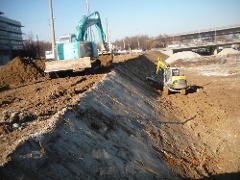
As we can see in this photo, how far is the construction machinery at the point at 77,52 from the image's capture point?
15.0m

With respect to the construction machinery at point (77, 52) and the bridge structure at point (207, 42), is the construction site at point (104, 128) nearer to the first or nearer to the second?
the construction machinery at point (77, 52)

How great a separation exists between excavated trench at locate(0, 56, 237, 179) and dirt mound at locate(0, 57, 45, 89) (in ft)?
23.2

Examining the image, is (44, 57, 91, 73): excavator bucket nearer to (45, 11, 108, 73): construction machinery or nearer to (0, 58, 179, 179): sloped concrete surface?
(45, 11, 108, 73): construction machinery

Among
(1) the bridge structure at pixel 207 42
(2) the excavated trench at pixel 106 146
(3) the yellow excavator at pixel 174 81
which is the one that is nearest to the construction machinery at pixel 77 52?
(2) the excavated trench at pixel 106 146

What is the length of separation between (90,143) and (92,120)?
1.60 metres

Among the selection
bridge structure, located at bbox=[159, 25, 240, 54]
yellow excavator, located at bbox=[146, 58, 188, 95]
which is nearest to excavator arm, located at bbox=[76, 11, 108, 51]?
yellow excavator, located at bbox=[146, 58, 188, 95]

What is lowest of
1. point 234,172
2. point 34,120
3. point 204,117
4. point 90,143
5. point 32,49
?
point 234,172

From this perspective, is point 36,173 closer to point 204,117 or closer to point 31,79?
point 204,117

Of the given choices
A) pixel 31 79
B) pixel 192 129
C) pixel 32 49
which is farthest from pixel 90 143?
pixel 32 49

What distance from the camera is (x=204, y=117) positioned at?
14680 millimetres

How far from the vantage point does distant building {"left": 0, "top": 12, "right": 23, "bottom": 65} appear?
66750 millimetres

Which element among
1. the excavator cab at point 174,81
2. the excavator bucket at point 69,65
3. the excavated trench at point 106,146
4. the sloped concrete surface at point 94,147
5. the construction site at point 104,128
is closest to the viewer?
the sloped concrete surface at point 94,147

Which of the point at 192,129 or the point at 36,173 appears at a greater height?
the point at 36,173

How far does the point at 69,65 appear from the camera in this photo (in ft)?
49.6
